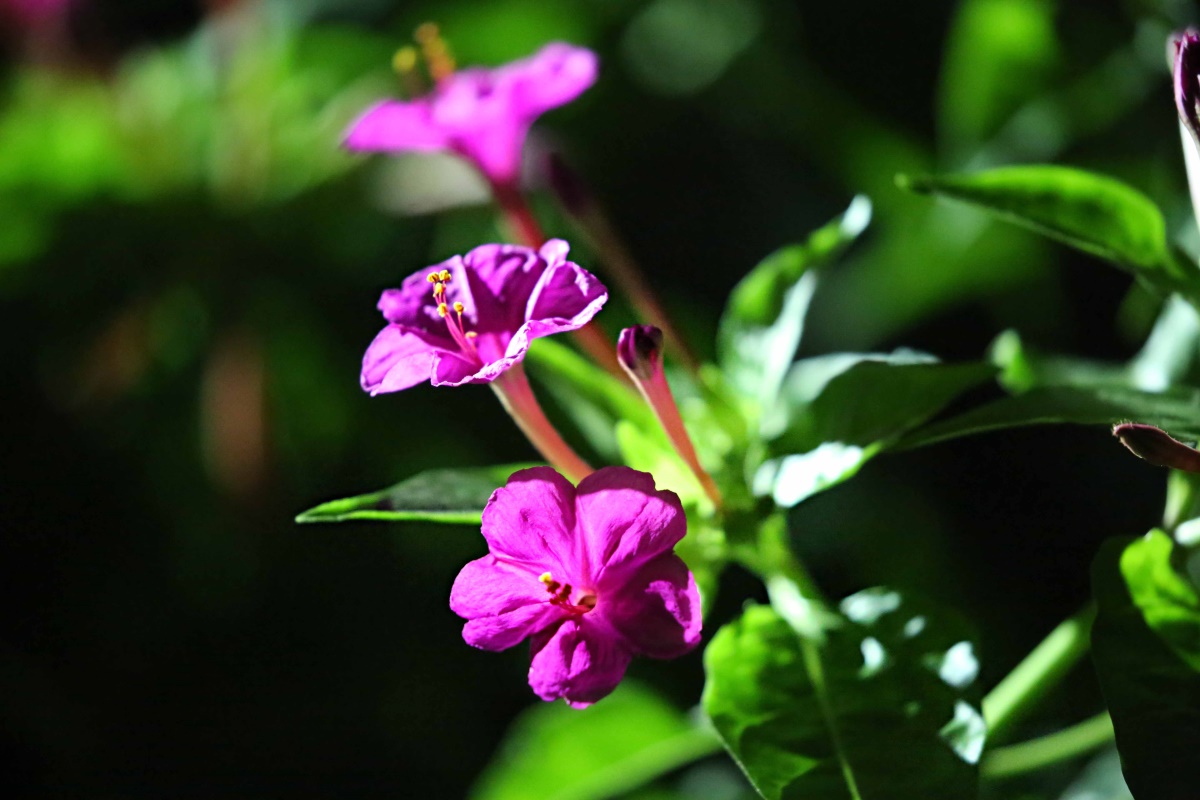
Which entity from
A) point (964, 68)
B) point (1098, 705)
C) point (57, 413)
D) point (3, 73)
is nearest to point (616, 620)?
point (1098, 705)

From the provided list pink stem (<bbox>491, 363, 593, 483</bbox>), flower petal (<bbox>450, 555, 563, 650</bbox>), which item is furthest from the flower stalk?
flower petal (<bbox>450, 555, 563, 650</bbox>)

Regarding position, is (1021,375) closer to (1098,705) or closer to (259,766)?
(1098,705)

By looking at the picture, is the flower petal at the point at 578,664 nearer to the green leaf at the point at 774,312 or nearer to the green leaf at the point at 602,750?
the green leaf at the point at 774,312

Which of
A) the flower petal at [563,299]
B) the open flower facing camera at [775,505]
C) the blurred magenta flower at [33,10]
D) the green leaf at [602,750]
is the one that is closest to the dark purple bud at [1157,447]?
the open flower facing camera at [775,505]

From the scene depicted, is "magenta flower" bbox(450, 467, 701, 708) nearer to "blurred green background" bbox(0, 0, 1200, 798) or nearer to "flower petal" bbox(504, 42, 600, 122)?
"flower petal" bbox(504, 42, 600, 122)

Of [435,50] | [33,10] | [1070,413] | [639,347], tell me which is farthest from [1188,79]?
[33,10]

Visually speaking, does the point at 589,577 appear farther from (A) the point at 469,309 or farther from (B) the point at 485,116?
(B) the point at 485,116
